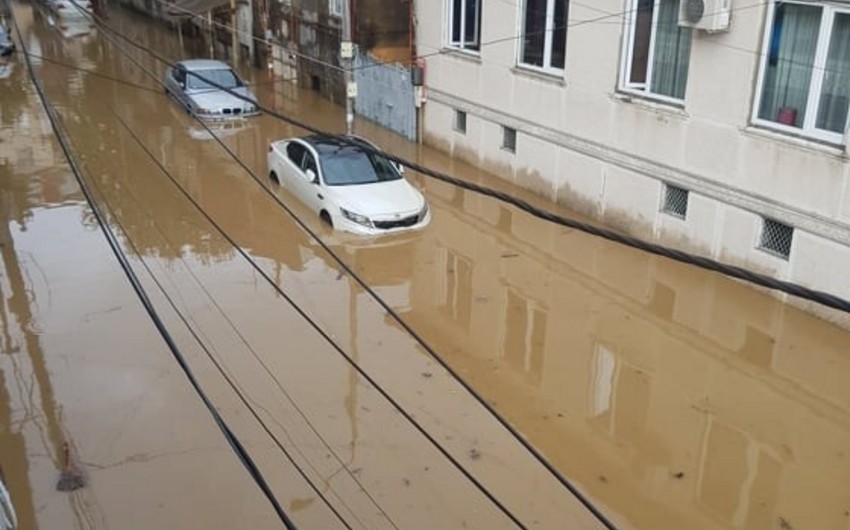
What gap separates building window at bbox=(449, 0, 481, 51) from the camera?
17825 mm

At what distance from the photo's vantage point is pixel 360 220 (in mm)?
13883

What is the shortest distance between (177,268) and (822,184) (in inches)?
381

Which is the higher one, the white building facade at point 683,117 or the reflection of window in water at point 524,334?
the white building facade at point 683,117

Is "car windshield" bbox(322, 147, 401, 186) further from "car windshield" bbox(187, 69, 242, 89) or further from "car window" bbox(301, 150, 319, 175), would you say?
"car windshield" bbox(187, 69, 242, 89)

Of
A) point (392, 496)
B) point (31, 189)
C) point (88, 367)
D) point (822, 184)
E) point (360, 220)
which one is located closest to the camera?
point (392, 496)

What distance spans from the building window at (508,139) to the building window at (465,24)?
2.10m

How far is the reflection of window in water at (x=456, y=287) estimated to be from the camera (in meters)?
11.7

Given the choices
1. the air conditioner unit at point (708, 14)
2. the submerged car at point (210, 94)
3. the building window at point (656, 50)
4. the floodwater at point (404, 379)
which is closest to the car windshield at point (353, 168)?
the floodwater at point (404, 379)

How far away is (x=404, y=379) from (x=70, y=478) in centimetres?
378

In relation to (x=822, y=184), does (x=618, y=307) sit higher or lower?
lower

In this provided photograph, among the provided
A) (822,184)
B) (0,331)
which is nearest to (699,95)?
(822,184)

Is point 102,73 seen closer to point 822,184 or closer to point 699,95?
point 699,95

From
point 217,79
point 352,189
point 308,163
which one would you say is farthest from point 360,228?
point 217,79

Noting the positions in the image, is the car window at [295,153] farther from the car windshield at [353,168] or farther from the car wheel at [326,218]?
the car wheel at [326,218]
